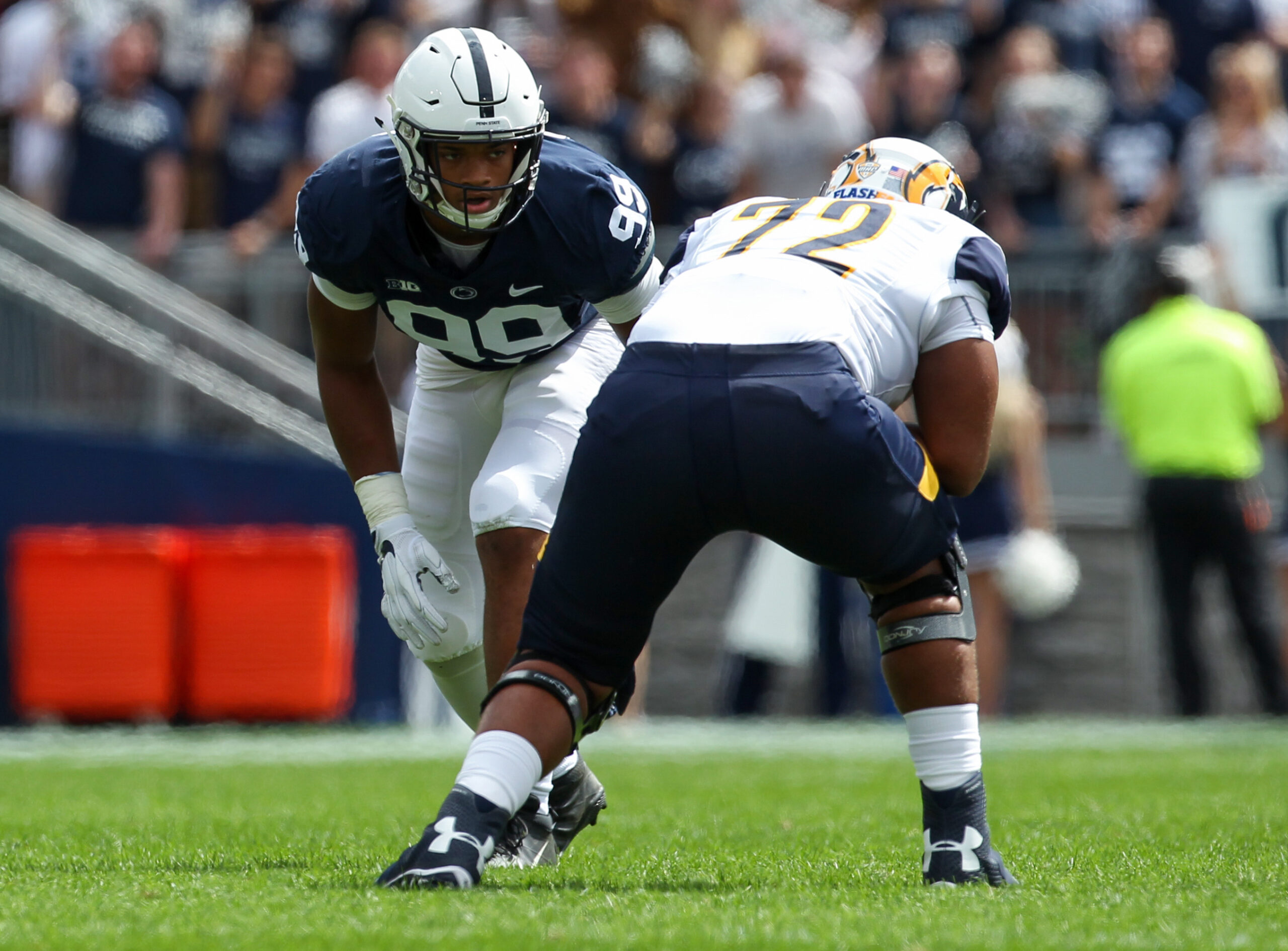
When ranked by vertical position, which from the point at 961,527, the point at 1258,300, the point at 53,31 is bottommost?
the point at 961,527

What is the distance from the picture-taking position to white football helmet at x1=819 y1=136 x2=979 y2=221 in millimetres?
4078

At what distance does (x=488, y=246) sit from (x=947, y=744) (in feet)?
5.14

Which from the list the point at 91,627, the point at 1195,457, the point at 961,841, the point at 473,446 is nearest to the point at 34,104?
the point at 91,627

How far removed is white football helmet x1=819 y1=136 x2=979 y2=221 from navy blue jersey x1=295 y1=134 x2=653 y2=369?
1.63 feet

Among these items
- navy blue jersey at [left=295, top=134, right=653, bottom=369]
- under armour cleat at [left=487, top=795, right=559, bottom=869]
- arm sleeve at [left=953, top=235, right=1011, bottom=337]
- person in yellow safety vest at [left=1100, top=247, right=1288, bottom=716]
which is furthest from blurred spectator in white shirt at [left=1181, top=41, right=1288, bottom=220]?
under armour cleat at [left=487, top=795, right=559, bottom=869]

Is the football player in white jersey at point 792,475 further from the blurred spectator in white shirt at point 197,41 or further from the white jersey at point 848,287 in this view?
the blurred spectator in white shirt at point 197,41

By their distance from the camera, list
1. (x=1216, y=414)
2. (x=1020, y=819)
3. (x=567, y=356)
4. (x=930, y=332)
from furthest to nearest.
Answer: (x=1216, y=414)
(x=1020, y=819)
(x=567, y=356)
(x=930, y=332)

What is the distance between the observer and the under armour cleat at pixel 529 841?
4.24 meters

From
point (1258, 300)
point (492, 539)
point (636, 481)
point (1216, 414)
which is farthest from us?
point (1258, 300)

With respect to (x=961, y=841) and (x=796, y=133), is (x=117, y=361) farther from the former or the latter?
(x=961, y=841)

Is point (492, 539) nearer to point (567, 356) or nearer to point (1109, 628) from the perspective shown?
point (567, 356)

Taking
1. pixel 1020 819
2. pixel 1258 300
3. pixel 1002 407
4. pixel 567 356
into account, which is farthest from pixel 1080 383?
pixel 567 356

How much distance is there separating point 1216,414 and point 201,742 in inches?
205

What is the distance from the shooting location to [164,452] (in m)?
9.46
